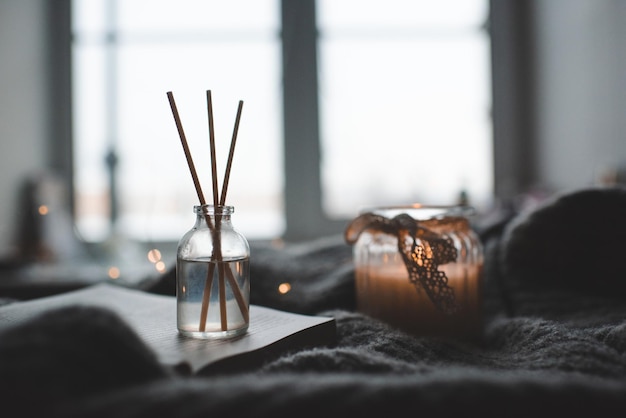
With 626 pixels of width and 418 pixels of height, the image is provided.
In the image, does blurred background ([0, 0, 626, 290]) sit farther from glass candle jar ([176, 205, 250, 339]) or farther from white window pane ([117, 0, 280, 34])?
glass candle jar ([176, 205, 250, 339])

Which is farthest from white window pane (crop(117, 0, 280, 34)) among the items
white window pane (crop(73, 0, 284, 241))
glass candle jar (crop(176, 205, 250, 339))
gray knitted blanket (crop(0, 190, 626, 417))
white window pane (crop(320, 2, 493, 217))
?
glass candle jar (crop(176, 205, 250, 339))

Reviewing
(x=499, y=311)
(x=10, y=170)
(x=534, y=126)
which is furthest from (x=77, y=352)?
(x=534, y=126)

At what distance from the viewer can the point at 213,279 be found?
0.44 meters

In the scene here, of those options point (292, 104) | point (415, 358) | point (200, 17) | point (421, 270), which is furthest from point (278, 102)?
point (415, 358)

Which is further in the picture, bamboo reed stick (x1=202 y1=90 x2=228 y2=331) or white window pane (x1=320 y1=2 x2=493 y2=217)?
white window pane (x1=320 y1=2 x2=493 y2=217)

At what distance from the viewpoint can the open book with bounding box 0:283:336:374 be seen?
0.35 m

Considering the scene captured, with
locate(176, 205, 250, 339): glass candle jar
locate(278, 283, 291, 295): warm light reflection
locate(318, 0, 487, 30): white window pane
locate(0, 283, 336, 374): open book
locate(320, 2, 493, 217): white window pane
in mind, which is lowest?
locate(0, 283, 336, 374): open book

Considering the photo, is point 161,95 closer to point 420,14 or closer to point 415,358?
point 420,14

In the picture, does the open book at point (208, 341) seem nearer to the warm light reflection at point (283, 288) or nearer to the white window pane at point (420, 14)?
the warm light reflection at point (283, 288)

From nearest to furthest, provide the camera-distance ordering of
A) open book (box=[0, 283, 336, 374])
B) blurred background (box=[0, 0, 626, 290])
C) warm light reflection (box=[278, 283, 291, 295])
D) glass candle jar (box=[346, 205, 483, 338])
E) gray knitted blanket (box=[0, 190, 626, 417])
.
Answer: gray knitted blanket (box=[0, 190, 626, 417]) → open book (box=[0, 283, 336, 374]) → glass candle jar (box=[346, 205, 483, 338]) → warm light reflection (box=[278, 283, 291, 295]) → blurred background (box=[0, 0, 626, 290])

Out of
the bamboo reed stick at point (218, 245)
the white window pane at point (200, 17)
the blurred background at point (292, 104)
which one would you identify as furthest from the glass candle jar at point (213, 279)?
the white window pane at point (200, 17)

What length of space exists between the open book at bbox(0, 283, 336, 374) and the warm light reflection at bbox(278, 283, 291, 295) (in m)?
0.11

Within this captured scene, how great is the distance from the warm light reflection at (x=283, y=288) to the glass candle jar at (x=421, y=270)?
10cm

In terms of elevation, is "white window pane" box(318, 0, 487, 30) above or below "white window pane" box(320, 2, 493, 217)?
above
